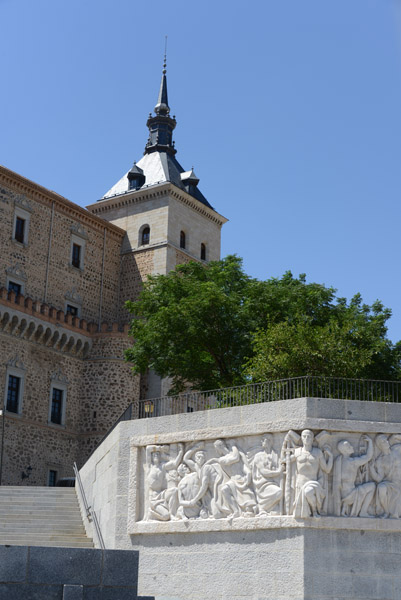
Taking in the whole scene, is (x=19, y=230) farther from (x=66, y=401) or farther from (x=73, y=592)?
(x=73, y=592)

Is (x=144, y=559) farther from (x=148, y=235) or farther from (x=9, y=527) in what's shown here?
(x=148, y=235)

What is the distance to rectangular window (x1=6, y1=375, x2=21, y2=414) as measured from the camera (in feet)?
135

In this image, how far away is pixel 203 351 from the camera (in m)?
33.4

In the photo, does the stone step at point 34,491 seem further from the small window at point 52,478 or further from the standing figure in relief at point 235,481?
the small window at point 52,478

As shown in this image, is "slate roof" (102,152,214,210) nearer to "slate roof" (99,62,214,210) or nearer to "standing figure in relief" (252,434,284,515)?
"slate roof" (99,62,214,210)

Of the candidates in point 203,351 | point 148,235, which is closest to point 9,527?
point 203,351

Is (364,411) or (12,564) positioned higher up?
(364,411)

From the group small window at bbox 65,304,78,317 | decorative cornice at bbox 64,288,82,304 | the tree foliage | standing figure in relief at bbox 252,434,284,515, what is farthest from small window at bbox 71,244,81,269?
standing figure in relief at bbox 252,434,284,515

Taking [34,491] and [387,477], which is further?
[34,491]

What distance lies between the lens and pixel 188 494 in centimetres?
2094

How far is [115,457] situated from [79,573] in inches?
332

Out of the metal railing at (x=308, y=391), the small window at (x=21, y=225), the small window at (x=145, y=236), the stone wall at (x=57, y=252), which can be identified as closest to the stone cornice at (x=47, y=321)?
the stone wall at (x=57, y=252)

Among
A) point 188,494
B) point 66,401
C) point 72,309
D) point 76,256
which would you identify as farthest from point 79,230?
point 188,494

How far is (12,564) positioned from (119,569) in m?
1.62
